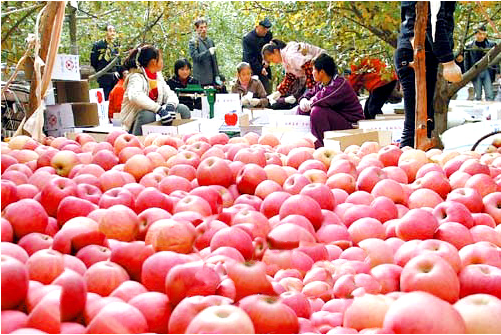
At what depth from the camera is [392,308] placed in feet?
3.46

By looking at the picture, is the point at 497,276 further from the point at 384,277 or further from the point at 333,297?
the point at 333,297

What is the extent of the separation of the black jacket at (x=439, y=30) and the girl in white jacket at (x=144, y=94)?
7.73ft

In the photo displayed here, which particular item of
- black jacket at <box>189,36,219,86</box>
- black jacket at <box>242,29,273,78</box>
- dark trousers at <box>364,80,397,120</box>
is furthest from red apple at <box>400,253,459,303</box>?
black jacket at <box>189,36,219,86</box>

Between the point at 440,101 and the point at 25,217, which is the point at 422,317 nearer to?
the point at 25,217

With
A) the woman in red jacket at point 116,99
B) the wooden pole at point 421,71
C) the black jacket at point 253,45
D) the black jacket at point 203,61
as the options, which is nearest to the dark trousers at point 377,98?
the black jacket at point 253,45

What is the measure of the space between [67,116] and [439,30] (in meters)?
3.39

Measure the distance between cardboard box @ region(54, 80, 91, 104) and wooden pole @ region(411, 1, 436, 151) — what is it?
3.98m

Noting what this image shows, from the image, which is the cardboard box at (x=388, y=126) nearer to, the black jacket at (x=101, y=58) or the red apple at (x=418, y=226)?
the red apple at (x=418, y=226)

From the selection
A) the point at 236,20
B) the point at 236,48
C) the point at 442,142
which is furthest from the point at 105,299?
the point at 236,48

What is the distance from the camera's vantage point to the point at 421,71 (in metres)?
2.98

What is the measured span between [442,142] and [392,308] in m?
4.04

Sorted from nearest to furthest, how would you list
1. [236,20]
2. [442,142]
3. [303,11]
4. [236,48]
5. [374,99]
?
[442,142] → [303,11] → [374,99] → [236,20] → [236,48]

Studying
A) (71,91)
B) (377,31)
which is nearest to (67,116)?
(71,91)

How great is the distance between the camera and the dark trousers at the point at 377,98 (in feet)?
22.8
